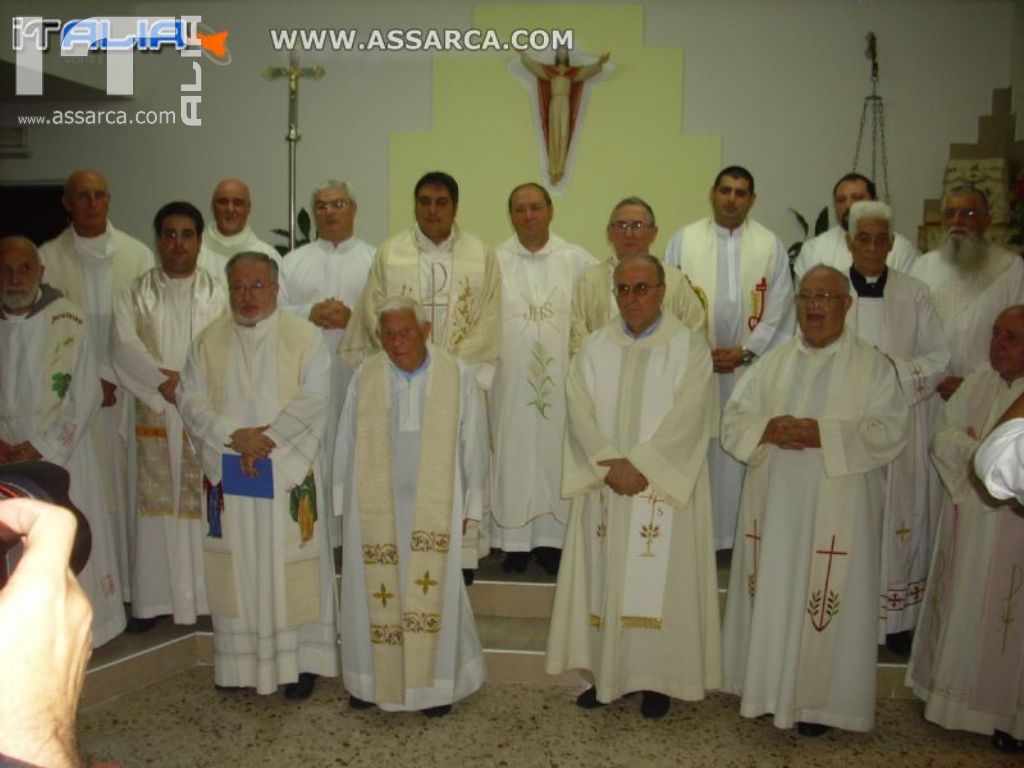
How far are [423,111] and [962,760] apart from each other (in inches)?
248

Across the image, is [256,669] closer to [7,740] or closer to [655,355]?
[655,355]

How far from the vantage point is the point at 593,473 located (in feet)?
13.8

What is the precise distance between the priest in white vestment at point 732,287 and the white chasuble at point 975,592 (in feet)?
4.08

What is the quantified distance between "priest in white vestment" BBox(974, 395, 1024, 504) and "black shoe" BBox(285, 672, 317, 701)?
11.5 feet

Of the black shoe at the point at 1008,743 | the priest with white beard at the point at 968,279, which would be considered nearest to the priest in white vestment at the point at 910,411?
the priest with white beard at the point at 968,279

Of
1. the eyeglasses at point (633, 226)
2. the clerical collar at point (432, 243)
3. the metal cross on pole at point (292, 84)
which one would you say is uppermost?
the metal cross on pole at point (292, 84)

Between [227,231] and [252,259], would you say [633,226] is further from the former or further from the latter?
[227,231]

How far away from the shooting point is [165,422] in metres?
4.88

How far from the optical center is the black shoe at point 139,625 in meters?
4.89

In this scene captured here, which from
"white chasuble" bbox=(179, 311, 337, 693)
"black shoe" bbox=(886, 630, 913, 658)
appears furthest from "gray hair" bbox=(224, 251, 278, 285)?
"black shoe" bbox=(886, 630, 913, 658)

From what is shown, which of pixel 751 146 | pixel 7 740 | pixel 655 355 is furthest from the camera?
pixel 751 146

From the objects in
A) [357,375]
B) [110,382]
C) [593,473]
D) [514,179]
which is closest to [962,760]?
[593,473]

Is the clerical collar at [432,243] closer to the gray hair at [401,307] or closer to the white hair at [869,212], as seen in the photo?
the gray hair at [401,307]

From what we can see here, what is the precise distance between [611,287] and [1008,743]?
2875mm
